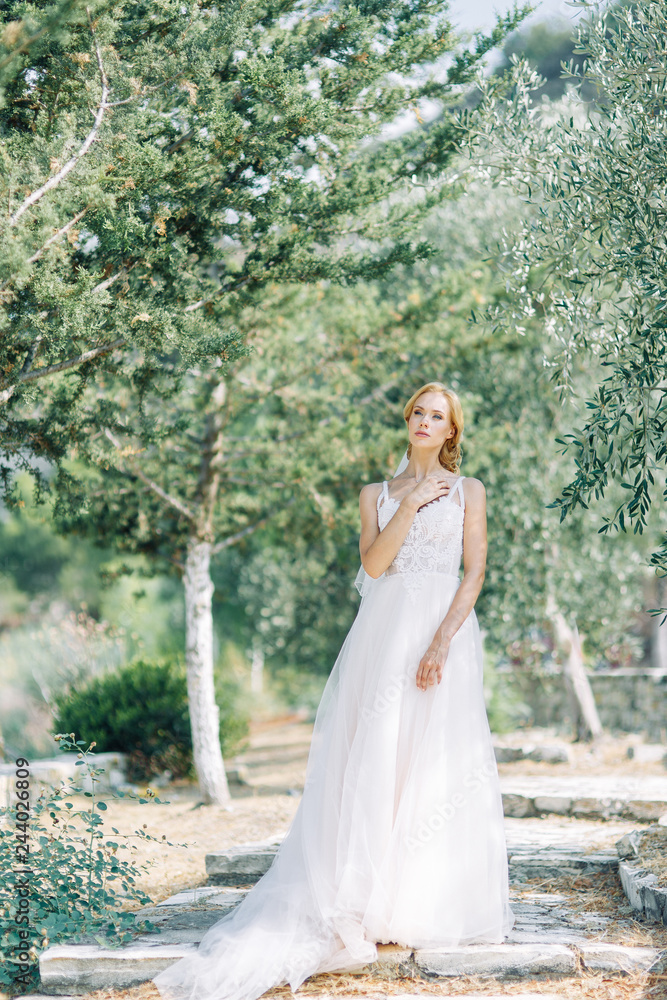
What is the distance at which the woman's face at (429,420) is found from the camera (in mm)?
4074

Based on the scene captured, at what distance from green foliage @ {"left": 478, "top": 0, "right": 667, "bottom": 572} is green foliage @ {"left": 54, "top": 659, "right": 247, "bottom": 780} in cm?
694

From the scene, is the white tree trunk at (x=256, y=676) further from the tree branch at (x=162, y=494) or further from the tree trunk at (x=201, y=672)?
the tree branch at (x=162, y=494)

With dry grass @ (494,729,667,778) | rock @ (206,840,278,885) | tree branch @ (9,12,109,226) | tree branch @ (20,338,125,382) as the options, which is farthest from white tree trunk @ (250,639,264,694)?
tree branch @ (9,12,109,226)

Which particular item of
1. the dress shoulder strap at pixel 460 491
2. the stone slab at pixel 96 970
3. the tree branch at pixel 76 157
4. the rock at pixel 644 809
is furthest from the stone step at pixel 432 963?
the tree branch at pixel 76 157

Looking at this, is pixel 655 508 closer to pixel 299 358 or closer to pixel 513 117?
pixel 299 358

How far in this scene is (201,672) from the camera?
859 centimetres

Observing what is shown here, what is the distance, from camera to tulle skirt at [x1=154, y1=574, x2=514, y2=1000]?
3441mm

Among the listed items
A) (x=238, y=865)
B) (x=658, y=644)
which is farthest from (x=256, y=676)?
(x=238, y=865)

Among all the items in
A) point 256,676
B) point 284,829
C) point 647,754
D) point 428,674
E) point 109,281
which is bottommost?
point 256,676

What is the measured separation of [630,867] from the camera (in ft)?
15.0

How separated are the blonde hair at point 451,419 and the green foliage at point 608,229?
0.56 metres

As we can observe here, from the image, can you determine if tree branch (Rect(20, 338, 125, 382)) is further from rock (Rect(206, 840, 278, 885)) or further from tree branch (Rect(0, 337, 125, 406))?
rock (Rect(206, 840, 278, 885))

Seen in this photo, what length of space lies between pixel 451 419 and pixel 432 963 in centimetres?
237

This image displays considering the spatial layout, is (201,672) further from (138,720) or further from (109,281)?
(109,281)
